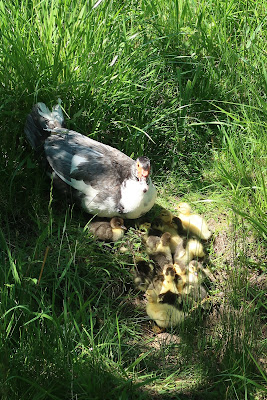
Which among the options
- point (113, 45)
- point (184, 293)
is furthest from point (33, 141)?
point (184, 293)

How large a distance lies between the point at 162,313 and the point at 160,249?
0.47m

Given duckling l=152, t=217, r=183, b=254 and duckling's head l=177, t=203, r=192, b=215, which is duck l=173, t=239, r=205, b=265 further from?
duckling's head l=177, t=203, r=192, b=215

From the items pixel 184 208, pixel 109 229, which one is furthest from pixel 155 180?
pixel 109 229

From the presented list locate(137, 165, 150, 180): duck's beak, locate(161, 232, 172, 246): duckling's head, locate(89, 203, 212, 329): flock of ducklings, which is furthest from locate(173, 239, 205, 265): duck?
locate(137, 165, 150, 180): duck's beak

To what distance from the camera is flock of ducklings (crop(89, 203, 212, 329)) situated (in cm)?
353

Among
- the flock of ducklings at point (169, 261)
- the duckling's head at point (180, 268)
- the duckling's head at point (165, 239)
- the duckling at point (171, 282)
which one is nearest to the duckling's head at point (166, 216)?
the flock of ducklings at point (169, 261)

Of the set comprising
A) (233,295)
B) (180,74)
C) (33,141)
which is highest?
(180,74)

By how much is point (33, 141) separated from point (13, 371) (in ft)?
5.84

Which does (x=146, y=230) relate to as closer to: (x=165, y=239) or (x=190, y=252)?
(x=165, y=239)

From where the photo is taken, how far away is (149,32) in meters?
4.48

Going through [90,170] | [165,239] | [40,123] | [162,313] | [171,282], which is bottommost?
[162,313]

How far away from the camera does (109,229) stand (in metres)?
3.86

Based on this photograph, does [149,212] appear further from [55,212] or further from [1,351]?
[1,351]

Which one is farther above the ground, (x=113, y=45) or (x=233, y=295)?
(x=113, y=45)
